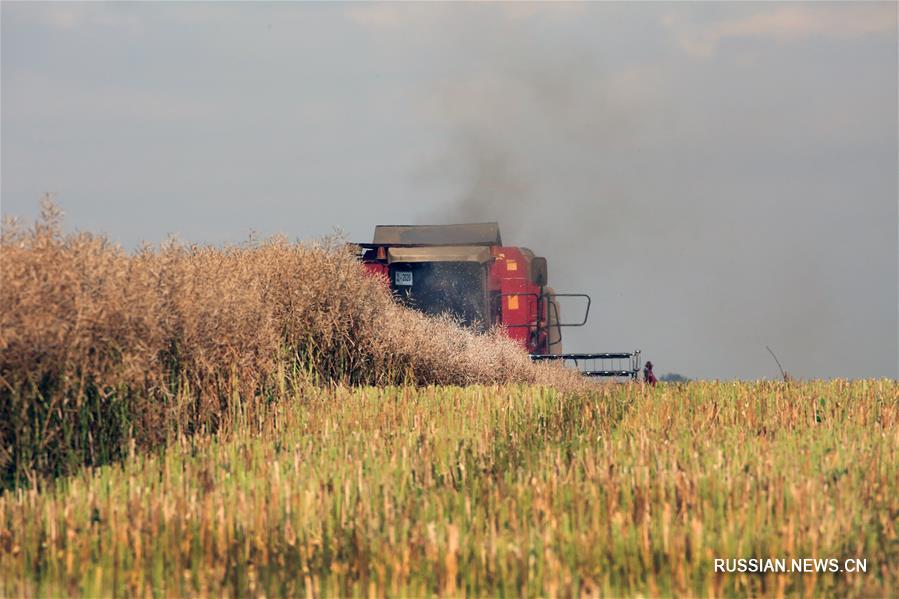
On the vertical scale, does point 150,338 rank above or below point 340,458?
above

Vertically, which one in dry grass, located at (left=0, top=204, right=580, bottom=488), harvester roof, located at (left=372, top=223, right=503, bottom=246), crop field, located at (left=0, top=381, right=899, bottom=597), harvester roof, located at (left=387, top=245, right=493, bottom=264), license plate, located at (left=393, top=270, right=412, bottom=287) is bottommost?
crop field, located at (left=0, top=381, right=899, bottom=597)

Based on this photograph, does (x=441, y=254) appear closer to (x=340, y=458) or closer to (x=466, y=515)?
(x=340, y=458)

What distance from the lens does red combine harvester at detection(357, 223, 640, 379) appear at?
59.5 feet

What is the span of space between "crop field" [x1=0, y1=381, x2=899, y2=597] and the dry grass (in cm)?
56

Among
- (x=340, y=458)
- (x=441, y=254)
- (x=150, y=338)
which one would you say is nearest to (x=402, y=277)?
(x=441, y=254)

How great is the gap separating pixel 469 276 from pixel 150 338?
388 inches

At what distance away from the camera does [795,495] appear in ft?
19.1

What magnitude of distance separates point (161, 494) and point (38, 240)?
302 cm

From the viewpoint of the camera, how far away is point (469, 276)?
18.3m

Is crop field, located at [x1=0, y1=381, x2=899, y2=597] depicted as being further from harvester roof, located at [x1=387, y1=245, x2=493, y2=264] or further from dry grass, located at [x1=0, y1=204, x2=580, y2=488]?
harvester roof, located at [x1=387, y1=245, x2=493, y2=264]

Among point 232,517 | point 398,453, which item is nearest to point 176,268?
point 398,453

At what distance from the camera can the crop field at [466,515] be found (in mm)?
4855

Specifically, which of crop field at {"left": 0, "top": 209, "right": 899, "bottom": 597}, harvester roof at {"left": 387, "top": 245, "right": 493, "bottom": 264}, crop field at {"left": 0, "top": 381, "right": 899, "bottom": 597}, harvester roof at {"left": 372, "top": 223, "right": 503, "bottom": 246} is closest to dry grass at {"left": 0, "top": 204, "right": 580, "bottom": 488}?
crop field at {"left": 0, "top": 209, "right": 899, "bottom": 597}

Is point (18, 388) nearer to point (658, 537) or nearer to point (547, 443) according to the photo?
point (547, 443)
